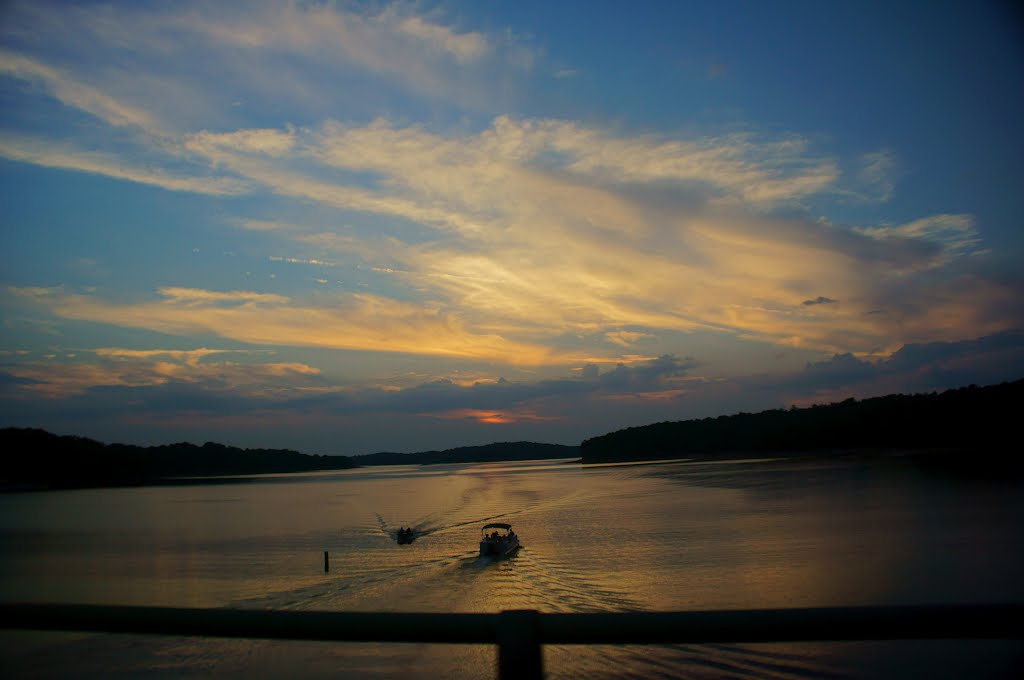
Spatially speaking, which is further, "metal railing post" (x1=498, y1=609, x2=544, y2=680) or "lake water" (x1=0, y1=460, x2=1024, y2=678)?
"lake water" (x1=0, y1=460, x2=1024, y2=678)

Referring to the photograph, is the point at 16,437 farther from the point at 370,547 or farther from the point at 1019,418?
the point at 1019,418

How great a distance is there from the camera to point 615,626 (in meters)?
1.36

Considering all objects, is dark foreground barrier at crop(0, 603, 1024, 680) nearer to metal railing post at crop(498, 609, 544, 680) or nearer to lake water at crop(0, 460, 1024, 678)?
metal railing post at crop(498, 609, 544, 680)

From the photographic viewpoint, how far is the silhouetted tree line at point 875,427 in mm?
83500

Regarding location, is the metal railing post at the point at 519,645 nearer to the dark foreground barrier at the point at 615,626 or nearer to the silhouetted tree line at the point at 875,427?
the dark foreground barrier at the point at 615,626

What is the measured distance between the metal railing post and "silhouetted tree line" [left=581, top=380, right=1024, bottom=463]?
320 ft

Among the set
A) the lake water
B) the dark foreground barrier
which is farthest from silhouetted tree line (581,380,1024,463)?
the dark foreground barrier

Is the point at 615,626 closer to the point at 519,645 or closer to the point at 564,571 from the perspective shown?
the point at 519,645

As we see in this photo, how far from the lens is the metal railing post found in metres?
1.39

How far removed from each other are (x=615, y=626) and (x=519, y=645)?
208 mm

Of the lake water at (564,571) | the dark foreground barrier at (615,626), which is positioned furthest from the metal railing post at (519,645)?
the lake water at (564,571)

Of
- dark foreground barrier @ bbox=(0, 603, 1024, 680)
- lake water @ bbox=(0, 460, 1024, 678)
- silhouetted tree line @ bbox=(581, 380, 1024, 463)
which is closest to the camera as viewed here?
dark foreground barrier @ bbox=(0, 603, 1024, 680)

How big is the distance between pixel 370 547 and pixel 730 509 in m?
22.1

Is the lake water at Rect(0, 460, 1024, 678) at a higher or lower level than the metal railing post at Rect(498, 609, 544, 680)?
lower
